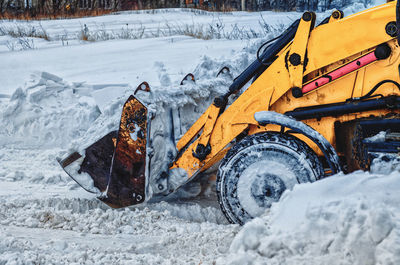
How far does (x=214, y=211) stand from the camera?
361 centimetres

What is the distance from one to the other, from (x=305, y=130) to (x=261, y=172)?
0.37 metres

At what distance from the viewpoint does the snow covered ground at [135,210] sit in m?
1.93

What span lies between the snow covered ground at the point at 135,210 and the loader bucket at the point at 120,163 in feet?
0.33

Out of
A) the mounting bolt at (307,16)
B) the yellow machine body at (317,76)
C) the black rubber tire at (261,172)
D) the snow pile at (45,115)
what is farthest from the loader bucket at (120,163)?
the snow pile at (45,115)

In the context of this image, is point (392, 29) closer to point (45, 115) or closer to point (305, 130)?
point (305, 130)

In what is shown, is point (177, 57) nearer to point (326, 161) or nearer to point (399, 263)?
point (326, 161)

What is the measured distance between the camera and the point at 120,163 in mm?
3432

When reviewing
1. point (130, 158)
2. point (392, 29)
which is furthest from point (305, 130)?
point (130, 158)

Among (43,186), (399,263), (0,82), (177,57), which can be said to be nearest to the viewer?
(399,263)

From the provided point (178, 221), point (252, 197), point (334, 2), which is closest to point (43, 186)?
point (178, 221)

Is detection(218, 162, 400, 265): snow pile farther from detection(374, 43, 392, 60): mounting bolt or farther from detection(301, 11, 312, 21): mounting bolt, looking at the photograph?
detection(301, 11, 312, 21): mounting bolt

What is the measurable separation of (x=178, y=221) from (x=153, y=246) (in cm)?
58

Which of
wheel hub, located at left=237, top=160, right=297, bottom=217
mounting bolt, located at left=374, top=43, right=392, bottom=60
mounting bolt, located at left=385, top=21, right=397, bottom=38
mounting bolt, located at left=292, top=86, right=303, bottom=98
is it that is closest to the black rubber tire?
wheel hub, located at left=237, top=160, right=297, bottom=217

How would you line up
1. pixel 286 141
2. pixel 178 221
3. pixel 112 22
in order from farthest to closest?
pixel 112 22 → pixel 178 221 → pixel 286 141
